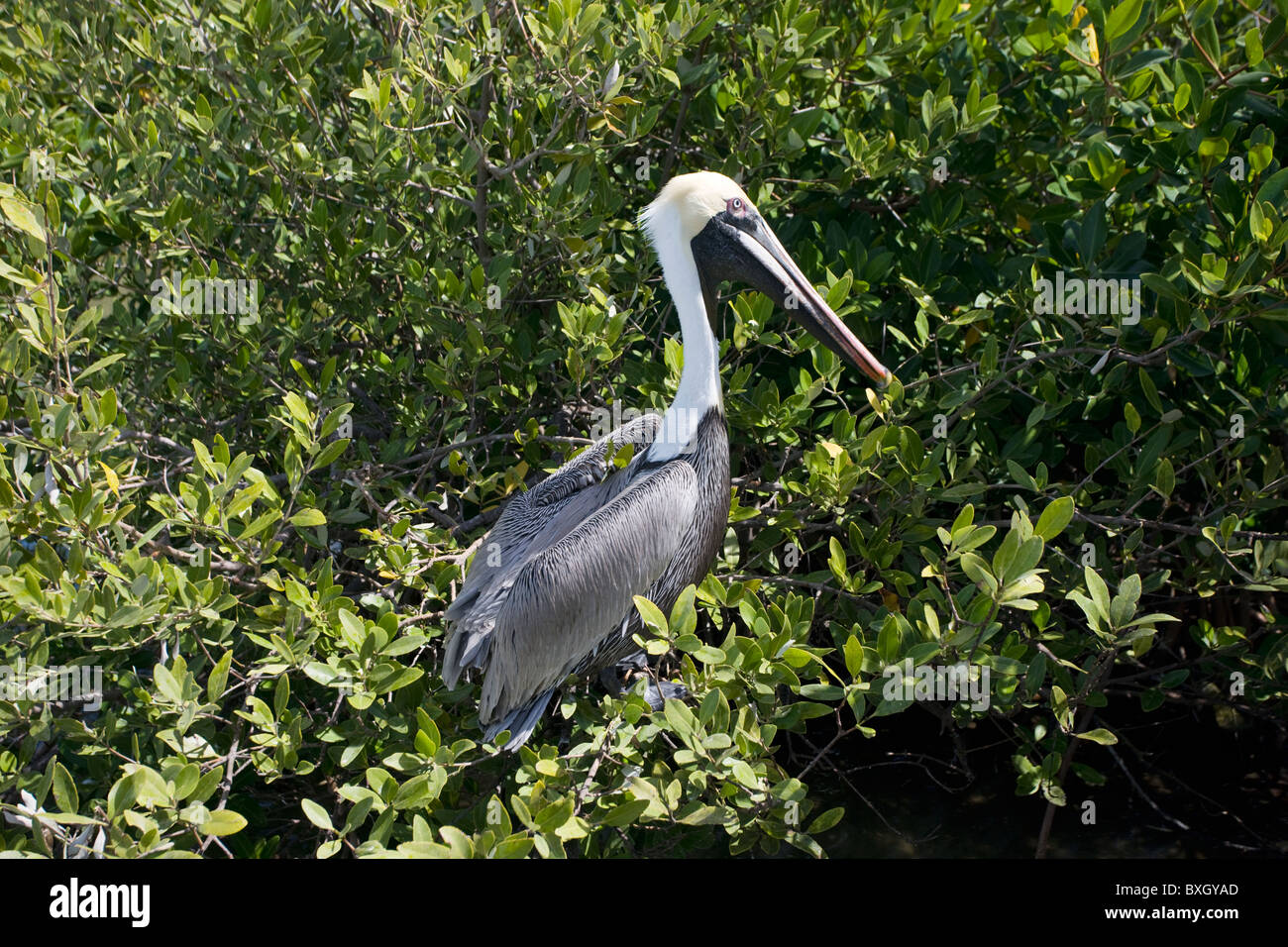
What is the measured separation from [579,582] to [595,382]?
1031 millimetres

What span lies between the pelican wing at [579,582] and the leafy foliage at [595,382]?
285 millimetres

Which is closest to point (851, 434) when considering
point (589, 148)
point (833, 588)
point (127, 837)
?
point (833, 588)

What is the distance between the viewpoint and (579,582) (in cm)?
351

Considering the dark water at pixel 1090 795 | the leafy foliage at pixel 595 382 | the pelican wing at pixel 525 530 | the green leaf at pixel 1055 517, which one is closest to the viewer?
the green leaf at pixel 1055 517

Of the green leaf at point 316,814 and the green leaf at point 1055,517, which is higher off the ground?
the green leaf at point 1055,517

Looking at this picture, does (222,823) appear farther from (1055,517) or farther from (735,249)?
(735,249)

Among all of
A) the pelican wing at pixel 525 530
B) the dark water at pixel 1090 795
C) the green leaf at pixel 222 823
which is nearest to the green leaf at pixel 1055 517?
the pelican wing at pixel 525 530

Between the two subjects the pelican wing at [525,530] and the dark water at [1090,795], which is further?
the dark water at [1090,795]

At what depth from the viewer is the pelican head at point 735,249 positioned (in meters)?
3.61

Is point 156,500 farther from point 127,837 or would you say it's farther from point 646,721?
point 646,721

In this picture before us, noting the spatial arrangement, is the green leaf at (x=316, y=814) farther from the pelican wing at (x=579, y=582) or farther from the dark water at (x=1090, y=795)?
the dark water at (x=1090, y=795)

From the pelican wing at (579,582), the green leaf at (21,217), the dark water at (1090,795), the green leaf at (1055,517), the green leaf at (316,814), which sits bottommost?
the dark water at (1090,795)

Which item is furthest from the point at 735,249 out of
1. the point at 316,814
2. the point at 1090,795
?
the point at 1090,795

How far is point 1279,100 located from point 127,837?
4.41m
